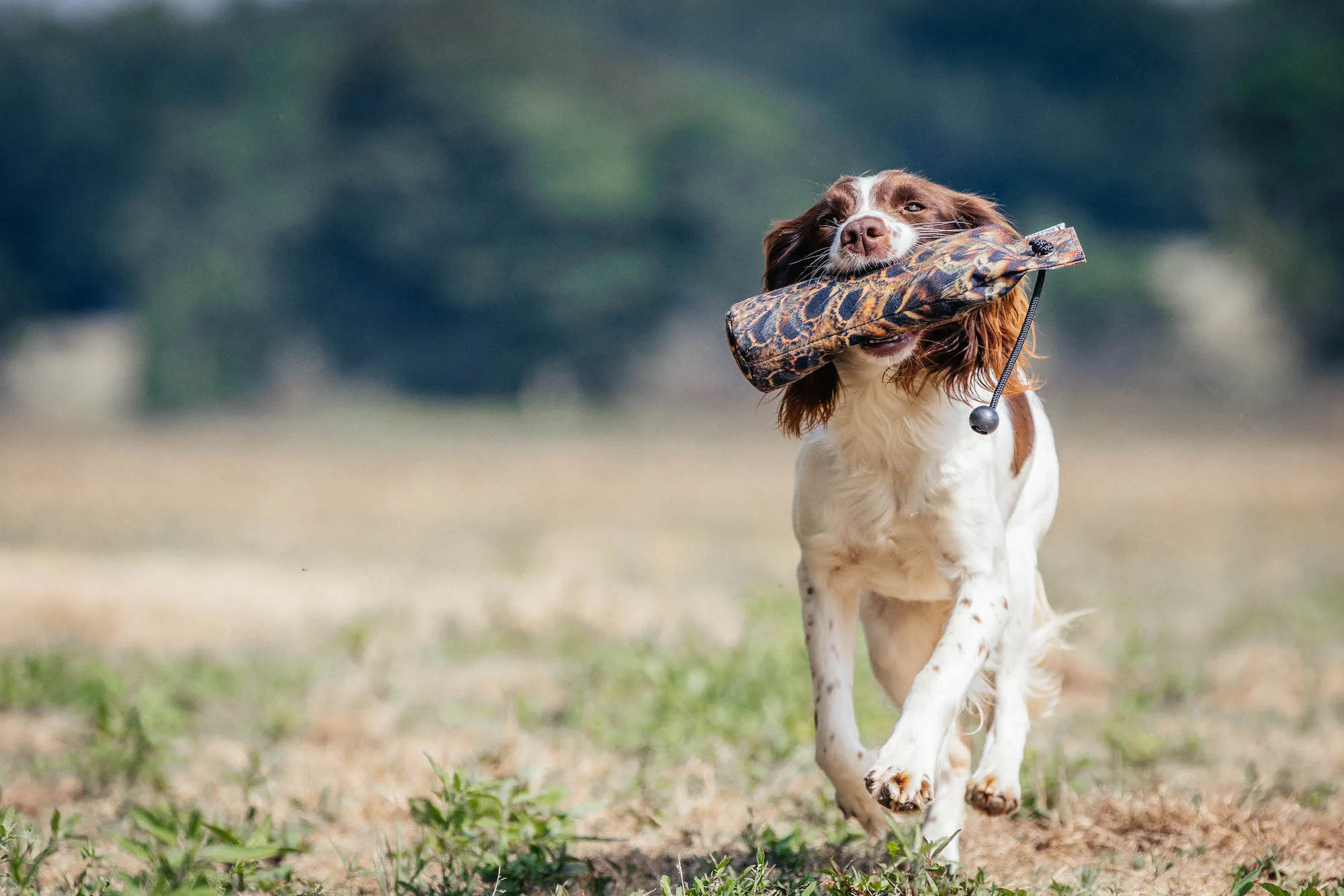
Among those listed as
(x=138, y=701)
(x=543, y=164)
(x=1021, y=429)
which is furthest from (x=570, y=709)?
(x=543, y=164)

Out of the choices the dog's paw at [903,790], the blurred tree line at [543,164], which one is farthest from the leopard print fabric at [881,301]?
the blurred tree line at [543,164]

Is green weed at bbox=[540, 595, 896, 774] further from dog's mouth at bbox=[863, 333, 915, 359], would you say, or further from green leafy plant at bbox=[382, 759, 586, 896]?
dog's mouth at bbox=[863, 333, 915, 359]

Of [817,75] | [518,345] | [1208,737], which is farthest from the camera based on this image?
[817,75]

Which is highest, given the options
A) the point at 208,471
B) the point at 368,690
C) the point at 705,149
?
the point at 705,149

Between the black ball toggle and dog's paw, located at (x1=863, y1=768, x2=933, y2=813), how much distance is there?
2.53ft

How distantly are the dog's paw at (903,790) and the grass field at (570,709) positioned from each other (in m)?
0.15

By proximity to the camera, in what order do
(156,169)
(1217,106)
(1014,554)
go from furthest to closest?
(156,169)
(1217,106)
(1014,554)

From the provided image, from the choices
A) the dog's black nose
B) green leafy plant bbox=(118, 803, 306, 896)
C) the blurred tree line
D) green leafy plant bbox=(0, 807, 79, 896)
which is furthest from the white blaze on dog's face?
the blurred tree line

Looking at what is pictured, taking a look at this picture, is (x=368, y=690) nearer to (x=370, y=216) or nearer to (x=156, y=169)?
(x=370, y=216)

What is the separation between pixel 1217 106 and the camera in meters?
33.2

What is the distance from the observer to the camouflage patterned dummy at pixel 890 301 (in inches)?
131

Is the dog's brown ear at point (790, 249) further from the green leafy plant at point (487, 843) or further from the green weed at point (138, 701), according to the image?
the green weed at point (138, 701)

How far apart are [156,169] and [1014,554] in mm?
46224

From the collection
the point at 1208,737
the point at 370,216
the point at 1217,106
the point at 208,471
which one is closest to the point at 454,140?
the point at 370,216
